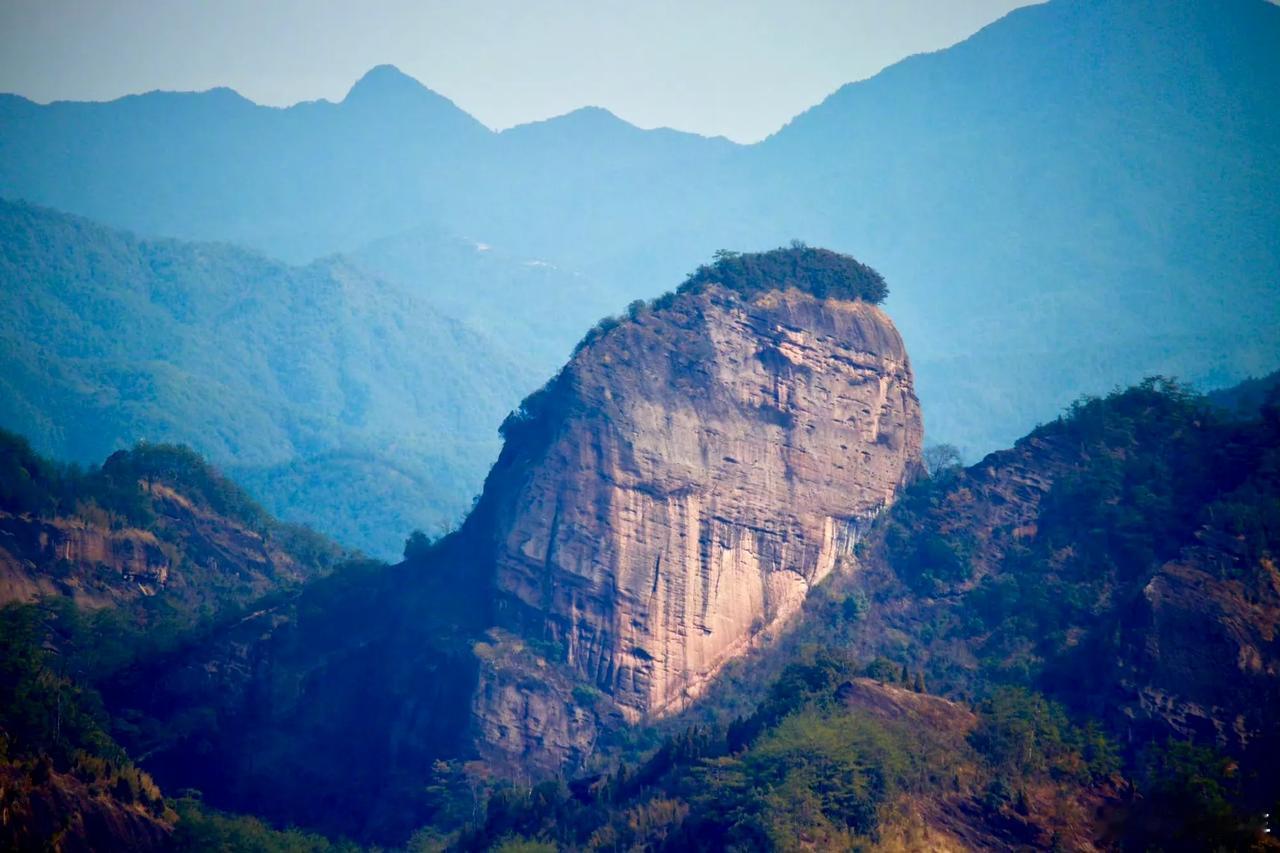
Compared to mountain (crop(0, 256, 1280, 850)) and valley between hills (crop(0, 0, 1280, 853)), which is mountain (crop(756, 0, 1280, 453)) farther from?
mountain (crop(0, 256, 1280, 850))

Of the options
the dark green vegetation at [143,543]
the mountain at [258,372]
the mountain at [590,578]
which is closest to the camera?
the mountain at [590,578]

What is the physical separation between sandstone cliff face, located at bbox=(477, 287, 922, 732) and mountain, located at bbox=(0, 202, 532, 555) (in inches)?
2668

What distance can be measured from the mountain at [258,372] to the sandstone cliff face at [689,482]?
67.8 metres

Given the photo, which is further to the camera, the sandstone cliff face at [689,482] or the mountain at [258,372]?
the mountain at [258,372]

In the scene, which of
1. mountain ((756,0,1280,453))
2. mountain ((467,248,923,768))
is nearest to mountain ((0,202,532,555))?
mountain ((756,0,1280,453))

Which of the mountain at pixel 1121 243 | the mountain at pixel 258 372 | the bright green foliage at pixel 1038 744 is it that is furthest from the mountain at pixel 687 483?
the mountain at pixel 1121 243

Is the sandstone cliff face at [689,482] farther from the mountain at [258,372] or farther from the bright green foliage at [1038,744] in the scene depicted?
the mountain at [258,372]

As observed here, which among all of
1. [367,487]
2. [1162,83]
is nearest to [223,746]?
[367,487]

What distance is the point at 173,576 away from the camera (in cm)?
8138

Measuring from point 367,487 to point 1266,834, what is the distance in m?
112

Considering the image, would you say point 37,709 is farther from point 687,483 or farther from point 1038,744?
point 1038,744

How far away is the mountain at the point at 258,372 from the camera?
5522 inches

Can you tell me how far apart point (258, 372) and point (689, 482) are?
12095cm

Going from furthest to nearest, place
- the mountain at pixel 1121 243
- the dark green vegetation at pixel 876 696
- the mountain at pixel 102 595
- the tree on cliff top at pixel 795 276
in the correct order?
the mountain at pixel 1121 243, the tree on cliff top at pixel 795 276, the mountain at pixel 102 595, the dark green vegetation at pixel 876 696
